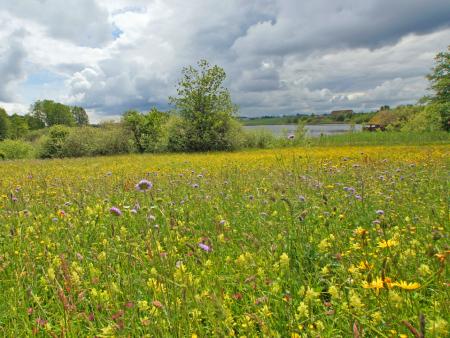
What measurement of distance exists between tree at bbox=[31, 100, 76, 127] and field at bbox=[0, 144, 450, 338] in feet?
373

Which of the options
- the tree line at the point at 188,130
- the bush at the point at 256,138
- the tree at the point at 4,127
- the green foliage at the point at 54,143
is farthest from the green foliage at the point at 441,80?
the tree at the point at 4,127

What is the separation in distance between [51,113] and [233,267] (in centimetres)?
12034

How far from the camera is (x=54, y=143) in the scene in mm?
33344

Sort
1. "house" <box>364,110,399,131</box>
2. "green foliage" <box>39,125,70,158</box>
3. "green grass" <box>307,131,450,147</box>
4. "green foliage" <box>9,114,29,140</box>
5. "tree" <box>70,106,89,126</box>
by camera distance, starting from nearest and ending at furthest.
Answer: "green grass" <box>307,131,450,147</box>
"green foliage" <box>39,125,70,158</box>
"house" <box>364,110,399,131</box>
"green foliage" <box>9,114,29,140</box>
"tree" <box>70,106,89,126</box>

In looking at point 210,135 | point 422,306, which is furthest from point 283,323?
point 210,135

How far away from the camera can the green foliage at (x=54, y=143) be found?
3306cm

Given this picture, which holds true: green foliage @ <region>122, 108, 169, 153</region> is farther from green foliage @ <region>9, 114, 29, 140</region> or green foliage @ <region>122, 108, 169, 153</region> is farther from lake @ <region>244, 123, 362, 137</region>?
green foliage @ <region>9, 114, 29, 140</region>

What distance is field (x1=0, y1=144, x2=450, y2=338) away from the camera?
1631 millimetres

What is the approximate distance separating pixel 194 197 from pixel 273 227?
2427 mm

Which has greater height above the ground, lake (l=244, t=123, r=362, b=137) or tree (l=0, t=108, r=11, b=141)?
tree (l=0, t=108, r=11, b=141)

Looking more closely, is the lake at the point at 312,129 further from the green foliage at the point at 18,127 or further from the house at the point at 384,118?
the green foliage at the point at 18,127

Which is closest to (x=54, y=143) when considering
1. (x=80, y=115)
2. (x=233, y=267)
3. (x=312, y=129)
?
(x=312, y=129)

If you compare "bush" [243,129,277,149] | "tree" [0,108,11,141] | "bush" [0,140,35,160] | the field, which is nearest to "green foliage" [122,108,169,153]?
"bush" [243,129,277,149]

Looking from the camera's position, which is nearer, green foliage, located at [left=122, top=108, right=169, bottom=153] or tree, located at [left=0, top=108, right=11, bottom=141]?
green foliage, located at [left=122, top=108, right=169, bottom=153]
